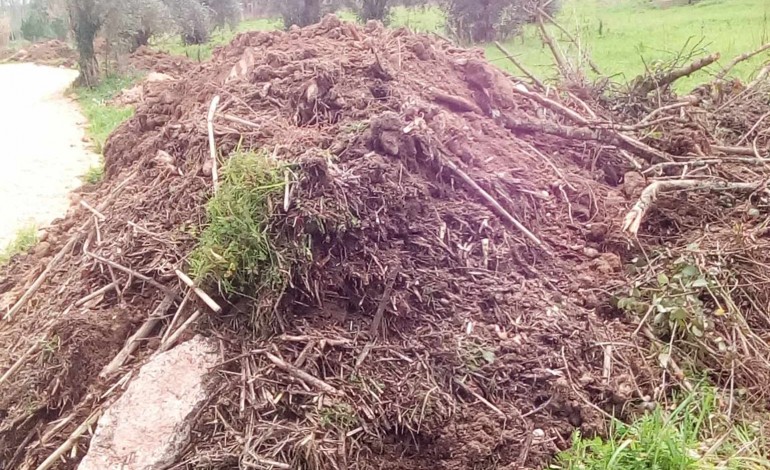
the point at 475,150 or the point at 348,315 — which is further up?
the point at 475,150

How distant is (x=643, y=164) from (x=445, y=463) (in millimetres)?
2769

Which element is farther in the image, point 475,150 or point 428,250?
point 475,150

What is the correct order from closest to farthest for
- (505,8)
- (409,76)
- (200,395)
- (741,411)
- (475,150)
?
(200,395)
(741,411)
(475,150)
(409,76)
(505,8)

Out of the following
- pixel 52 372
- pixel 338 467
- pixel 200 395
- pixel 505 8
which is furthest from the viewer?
pixel 505 8

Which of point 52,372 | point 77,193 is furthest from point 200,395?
point 77,193

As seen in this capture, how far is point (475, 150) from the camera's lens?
4039 mm

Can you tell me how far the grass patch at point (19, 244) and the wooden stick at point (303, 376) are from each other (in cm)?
369

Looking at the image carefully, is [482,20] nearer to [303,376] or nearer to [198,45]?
[198,45]

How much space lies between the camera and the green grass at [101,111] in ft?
31.5

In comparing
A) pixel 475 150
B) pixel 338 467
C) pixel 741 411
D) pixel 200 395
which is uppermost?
pixel 475 150

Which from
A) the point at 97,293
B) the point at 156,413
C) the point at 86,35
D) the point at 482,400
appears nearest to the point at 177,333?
the point at 156,413

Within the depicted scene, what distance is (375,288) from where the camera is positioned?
3.21 m

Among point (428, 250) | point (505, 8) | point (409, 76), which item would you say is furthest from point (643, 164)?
point (505, 8)

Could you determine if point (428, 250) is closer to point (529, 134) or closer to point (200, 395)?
point (200, 395)
